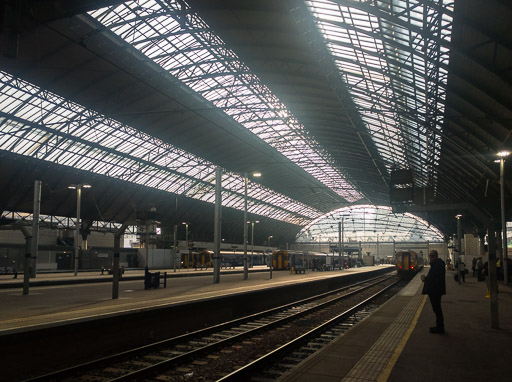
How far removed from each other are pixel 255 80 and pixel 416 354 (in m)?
25.6

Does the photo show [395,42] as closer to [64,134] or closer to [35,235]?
[35,235]

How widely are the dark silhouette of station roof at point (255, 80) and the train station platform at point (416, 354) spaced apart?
8.22 m

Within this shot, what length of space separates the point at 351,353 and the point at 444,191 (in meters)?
44.9

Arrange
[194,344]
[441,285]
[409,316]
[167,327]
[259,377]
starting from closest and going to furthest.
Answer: [259,377]
[441,285]
[194,344]
[167,327]
[409,316]

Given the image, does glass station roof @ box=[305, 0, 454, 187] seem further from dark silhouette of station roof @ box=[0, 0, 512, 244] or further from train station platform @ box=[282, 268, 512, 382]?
train station platform @ box=[282, 268, 512, 382]

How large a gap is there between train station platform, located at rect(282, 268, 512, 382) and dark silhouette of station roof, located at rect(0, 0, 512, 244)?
324 inches

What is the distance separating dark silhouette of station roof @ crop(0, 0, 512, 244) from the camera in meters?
18.5

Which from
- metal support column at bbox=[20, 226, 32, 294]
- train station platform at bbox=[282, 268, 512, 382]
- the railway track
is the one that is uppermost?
metal support column at bbox=[20, 226, 32, 294]

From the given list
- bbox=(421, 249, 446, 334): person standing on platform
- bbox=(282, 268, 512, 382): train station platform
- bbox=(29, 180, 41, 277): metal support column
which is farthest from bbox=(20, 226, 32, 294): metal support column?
bbox=(421, 249, 446, 334): person standing on platform

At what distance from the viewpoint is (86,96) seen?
3356 centimetres

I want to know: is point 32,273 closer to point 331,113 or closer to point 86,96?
point 86,96

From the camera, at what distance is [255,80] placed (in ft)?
103

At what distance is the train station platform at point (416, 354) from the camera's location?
7227 millimetres

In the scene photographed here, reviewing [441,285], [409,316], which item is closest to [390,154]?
[409,316]
